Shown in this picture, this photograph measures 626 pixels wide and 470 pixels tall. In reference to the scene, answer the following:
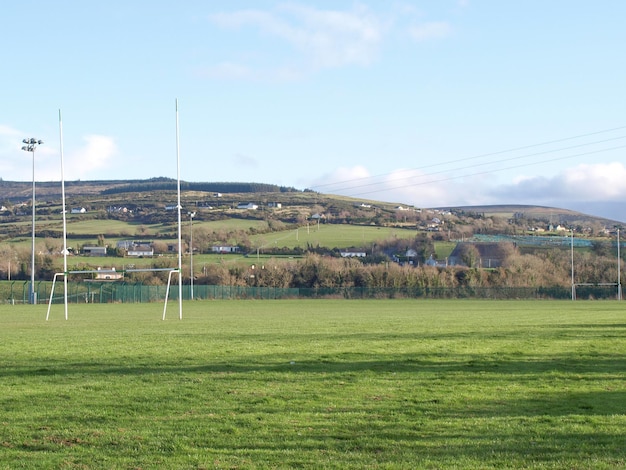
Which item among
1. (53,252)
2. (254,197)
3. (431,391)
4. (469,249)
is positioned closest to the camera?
(431,391)

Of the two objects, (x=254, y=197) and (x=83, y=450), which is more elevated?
(x=254, y=197)

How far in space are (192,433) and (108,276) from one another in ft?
314

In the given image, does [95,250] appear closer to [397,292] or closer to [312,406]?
[397,292]

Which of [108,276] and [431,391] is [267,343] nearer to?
[431,391]

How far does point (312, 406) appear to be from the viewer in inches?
489

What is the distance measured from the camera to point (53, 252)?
11081 centimetres

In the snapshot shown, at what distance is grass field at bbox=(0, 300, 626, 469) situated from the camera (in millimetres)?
9492

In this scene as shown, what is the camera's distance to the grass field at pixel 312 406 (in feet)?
31.1

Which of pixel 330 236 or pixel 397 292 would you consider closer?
pixel 397 292

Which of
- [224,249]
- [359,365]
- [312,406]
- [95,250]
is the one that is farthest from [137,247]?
[312,406]

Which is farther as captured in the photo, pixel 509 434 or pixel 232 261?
pixel 232 261

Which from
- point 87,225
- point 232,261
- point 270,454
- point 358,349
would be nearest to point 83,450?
point 270,454

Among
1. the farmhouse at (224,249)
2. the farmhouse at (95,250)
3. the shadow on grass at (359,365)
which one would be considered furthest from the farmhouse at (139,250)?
the shadow on grass at (359,365)

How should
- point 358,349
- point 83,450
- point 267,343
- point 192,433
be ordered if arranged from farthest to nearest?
point 267,343
point 358,349
point 192,433
point 83,450
